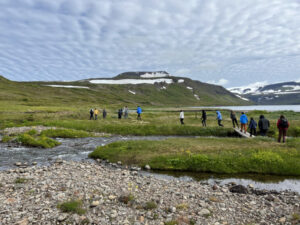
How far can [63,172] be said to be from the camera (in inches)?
653

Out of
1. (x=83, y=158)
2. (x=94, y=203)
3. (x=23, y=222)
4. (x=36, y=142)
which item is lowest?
(x=83, y=158)

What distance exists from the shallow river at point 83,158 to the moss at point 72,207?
824 cm

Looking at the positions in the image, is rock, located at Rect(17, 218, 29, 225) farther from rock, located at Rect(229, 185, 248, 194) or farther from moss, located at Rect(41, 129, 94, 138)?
moss, located at Rect(41, 129, 94, 138)

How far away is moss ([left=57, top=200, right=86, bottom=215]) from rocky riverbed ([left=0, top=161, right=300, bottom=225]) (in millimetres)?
171

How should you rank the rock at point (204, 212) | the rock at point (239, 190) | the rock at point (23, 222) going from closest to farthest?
the rock at point (23, 222)
the rock at point (204, 212)
the rock at point (239, 190)

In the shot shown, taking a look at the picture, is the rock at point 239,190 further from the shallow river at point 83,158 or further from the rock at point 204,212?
the rock at point 204,212

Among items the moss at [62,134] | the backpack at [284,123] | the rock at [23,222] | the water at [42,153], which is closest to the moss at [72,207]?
the rock at [23,222]

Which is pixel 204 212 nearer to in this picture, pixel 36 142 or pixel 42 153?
pixel 42 153

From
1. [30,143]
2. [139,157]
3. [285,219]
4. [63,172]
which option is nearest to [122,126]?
[30,143]

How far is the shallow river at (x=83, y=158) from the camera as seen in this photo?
1636 cm

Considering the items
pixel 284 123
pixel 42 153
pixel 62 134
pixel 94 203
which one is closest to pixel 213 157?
pixel 284 123

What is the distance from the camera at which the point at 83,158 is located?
23359 millimetres

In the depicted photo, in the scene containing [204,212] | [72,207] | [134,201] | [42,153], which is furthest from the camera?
[42,153]

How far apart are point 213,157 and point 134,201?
11190 millimetres
